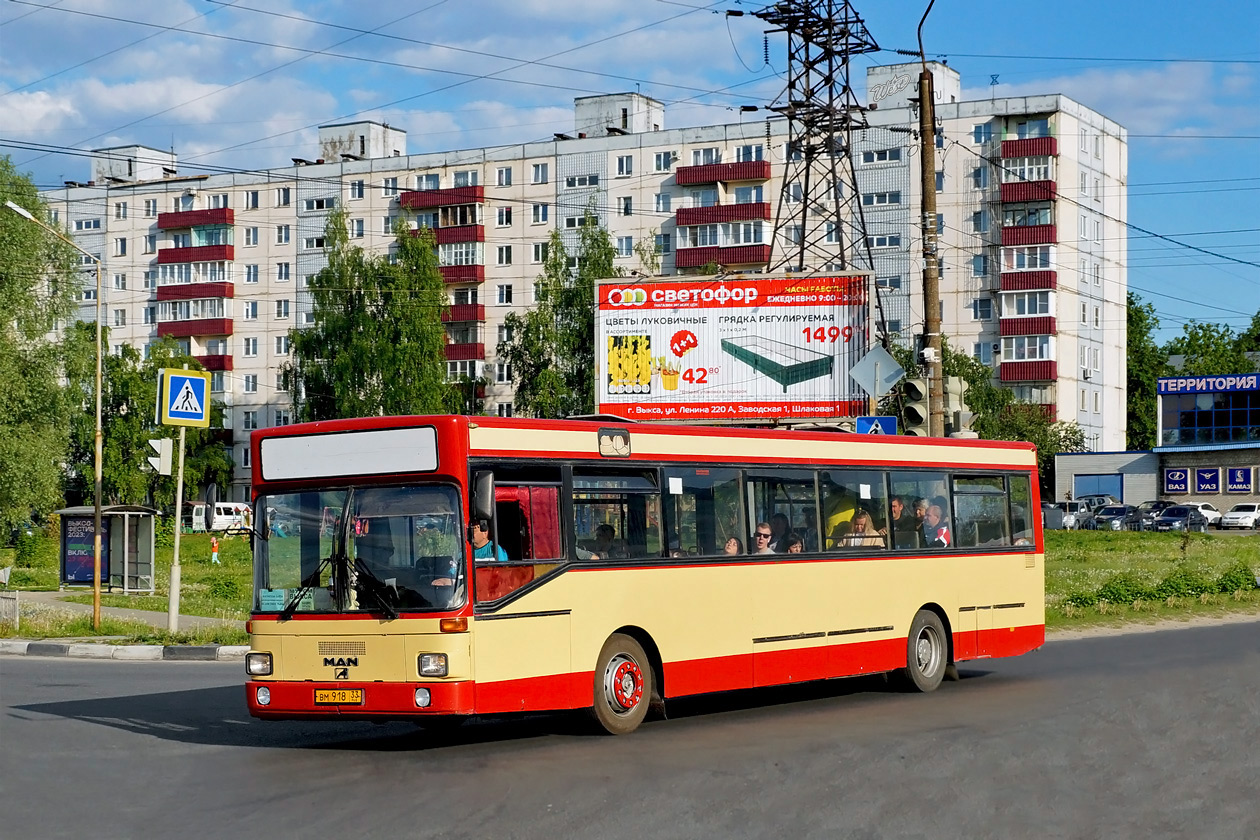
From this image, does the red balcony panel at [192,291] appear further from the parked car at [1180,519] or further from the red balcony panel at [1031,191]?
the parked car at [1180,519]

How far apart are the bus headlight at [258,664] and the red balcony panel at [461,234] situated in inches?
3318

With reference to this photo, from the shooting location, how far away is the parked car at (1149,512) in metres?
71.0

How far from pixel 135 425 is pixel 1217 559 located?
231ft

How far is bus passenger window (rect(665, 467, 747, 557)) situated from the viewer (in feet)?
46.0

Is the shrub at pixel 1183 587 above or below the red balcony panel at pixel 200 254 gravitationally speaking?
below

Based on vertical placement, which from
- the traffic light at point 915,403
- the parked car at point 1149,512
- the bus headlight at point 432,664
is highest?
the traffic light at point 915,403

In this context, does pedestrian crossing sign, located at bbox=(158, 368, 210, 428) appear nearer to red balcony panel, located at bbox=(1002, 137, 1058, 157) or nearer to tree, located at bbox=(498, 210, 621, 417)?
tree, located at bbox=(498, 210, 621, 417)

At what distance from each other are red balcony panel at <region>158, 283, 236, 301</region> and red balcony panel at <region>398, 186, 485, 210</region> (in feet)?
45.3

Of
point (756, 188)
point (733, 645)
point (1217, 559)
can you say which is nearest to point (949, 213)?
point (756, 188)

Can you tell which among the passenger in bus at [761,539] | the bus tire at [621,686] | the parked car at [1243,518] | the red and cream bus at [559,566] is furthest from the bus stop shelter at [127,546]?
the parked car at [1243,518]

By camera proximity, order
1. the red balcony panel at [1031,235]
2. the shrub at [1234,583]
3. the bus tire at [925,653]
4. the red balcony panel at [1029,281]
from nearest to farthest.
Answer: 1. the bus tire at [925,653]
2. the shrub at [1234,583]
3. the red balcony panel at [1031,235]
4. the red balcony panel at [1029,281]

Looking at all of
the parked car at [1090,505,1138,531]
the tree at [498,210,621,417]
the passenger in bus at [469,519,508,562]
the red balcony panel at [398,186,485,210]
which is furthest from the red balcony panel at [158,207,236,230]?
the passenger in bus at [469,519,508,562]

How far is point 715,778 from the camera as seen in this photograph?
34.6 feet

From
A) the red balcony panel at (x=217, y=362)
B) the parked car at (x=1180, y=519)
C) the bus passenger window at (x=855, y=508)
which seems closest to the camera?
the bus passenger window at (x=855, y=508)
